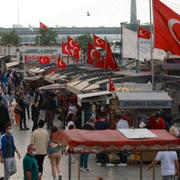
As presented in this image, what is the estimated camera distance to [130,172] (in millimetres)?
18297

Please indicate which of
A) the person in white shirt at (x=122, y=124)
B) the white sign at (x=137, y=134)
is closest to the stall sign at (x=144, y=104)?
the person in white shirt at (x=122, y=124)

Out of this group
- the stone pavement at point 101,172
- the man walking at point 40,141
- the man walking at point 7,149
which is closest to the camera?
the man walking at point 7,149

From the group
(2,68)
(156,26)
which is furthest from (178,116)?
(2,68)

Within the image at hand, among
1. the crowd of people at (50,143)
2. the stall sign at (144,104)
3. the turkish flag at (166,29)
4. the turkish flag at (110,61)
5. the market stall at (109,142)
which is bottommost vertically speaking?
the crowd of people at (50,143)

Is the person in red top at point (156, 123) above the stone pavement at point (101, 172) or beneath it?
above

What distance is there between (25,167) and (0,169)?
13.7 feet

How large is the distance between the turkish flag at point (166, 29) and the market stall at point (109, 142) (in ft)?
21.2

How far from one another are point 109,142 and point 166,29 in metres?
7.61

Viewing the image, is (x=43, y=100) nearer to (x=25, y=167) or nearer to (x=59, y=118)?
(x=59, y=118)

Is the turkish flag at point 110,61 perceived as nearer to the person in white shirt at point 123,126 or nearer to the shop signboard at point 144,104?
the shop signboard at point 144,104

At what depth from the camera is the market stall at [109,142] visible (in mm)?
11992

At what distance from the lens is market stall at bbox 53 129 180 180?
11992 mm

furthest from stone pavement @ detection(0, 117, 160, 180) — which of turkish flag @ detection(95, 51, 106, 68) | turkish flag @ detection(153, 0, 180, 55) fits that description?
turkish flag @ detection(95, 51, 106, 68)

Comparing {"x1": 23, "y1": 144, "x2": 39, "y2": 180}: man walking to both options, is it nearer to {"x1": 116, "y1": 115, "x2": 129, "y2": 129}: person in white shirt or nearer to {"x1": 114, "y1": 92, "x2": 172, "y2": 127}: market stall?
{"x1": 116, "y1": 115, "x2": 129, "y2": 129}: person in white shirt
